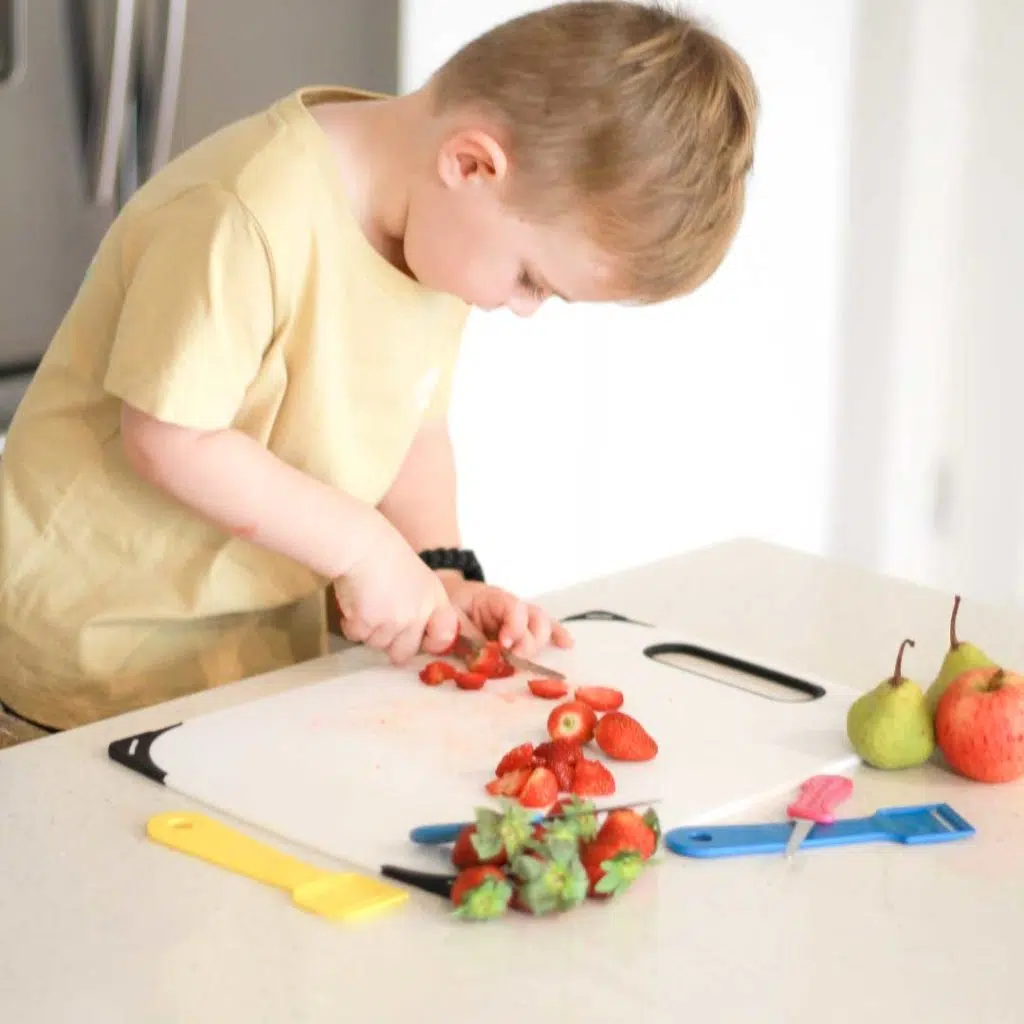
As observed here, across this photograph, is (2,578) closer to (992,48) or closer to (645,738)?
(645,738)

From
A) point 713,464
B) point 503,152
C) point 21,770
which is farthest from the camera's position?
Answer: point 713,464

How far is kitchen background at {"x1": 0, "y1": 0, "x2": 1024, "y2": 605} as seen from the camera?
2.01 metres

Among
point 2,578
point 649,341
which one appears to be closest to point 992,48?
point 649,341

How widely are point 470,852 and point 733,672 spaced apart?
41 centimetres

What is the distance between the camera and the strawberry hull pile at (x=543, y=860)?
0.80 metres

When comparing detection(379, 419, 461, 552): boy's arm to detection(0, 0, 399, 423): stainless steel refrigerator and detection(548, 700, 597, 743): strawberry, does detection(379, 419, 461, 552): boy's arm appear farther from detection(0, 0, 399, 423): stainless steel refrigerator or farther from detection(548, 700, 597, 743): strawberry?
detection(0, 0, 399, 423): stainless steel refrigerator

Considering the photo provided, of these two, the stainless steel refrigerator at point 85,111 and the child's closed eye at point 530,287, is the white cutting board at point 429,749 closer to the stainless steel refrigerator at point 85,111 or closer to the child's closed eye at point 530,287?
the child's closed eye at point 530,287

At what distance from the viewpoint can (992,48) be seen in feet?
9.07

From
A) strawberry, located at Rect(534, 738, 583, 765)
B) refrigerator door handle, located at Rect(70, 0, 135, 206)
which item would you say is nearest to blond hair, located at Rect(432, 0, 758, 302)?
strawberry, located at Rect(534, 738, 583, 765)

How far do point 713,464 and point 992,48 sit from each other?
32.0 inches

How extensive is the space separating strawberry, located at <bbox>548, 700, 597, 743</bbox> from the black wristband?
0.33 meters

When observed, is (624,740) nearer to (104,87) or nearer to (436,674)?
(436,674)

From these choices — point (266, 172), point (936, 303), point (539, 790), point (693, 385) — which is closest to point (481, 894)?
point (539, 790)

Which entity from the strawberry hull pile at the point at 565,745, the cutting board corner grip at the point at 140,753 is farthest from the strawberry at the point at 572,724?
the cutting board corner grip at the point at 140,753
